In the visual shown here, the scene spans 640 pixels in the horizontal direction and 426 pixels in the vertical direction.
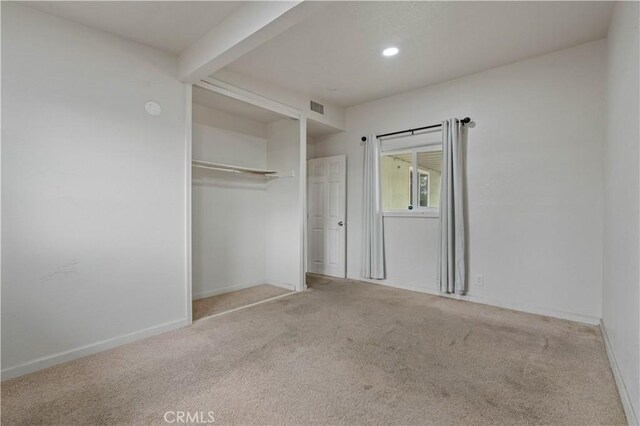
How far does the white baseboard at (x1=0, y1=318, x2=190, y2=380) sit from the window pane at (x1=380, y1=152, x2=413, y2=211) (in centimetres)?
309

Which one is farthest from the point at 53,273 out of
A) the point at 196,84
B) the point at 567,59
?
the point at 567,59

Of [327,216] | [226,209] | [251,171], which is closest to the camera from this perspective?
[251,171]

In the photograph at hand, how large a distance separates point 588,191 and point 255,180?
3879mm

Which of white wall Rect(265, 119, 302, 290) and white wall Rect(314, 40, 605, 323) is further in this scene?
white wall Rect(265, 119, 302, 290)

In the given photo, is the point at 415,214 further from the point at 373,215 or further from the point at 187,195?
the point at 187,195

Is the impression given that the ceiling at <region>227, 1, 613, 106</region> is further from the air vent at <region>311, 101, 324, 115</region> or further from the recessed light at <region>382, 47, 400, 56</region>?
the air vent at <region>311, 101, 324, 115</region>

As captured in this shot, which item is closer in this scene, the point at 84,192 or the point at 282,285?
the point at 84,192

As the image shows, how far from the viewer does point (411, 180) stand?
169 inches

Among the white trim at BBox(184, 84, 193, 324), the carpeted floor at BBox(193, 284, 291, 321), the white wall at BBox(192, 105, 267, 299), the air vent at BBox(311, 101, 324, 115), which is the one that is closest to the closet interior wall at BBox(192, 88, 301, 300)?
the white wall at BBox(192, 105, 267, 299)

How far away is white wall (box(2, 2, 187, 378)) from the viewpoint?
6.79 feet

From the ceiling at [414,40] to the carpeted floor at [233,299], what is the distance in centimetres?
264

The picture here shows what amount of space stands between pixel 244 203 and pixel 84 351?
2471 millimetres

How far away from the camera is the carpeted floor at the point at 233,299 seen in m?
3.35

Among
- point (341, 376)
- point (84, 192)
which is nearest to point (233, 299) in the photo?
point (84, 192)
